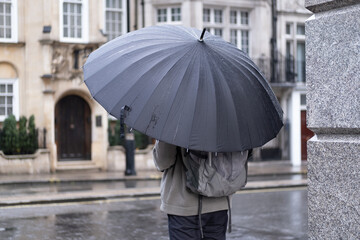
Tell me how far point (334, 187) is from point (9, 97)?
20.9 m

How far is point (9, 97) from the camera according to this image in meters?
23.4

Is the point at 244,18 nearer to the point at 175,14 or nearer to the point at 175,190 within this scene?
the point at 175,14

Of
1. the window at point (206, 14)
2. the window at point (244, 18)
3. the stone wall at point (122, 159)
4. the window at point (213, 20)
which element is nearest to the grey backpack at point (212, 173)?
the stone wall at point (122, 159)

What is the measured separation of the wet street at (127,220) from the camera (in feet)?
30.6

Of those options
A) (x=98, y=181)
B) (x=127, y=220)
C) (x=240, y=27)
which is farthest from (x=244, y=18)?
(x=127, y=220)

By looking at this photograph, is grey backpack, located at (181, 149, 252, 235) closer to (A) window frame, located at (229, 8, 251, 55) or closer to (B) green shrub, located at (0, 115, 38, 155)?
(B) green shrub, located at (0, 115, 38, 155)

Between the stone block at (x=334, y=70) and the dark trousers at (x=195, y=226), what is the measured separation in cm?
94

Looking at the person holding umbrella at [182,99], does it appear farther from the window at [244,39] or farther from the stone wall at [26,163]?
the window at [244,39]

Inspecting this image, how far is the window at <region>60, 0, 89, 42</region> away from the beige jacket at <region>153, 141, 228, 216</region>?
66.0 ft

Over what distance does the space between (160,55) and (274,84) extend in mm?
24051

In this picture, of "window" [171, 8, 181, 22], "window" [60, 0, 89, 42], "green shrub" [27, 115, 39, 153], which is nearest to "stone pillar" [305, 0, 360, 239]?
"green shrub" [27, 115, 39, 153]

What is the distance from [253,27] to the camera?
28.5 metres

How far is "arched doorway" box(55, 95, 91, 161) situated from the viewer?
78.6ft

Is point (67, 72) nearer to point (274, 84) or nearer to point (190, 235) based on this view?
point (274, 84)
